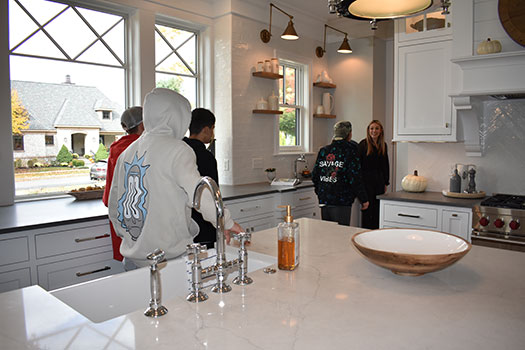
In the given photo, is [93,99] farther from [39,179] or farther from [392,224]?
[392,224]

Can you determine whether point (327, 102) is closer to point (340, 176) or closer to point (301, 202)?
point (301, 202)

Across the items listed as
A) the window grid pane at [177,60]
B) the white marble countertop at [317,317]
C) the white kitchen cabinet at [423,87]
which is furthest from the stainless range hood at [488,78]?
the window grid pane at [177,60]

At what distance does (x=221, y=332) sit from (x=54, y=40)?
10.8 feet

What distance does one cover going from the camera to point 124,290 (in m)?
1.47

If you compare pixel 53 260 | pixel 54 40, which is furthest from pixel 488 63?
pixel 54 40

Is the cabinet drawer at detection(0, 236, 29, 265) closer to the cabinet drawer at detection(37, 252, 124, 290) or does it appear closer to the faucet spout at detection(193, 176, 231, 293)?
the cabinet drawer at detection(37, 252, 124, 290)

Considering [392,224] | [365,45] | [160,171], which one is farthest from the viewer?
[365,45]

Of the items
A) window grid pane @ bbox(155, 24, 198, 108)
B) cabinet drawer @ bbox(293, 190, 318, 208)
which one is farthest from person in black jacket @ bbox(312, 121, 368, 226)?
window grid pane @ bbox(155, 24, 198, 108)

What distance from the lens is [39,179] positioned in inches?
135

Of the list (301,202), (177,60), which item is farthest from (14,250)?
(301,202)

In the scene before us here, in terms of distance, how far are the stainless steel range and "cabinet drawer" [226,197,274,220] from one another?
174 cm

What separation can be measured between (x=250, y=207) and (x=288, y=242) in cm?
236

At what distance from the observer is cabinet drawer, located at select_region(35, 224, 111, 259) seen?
248 cm

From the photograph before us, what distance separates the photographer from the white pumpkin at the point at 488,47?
286 centimetres
